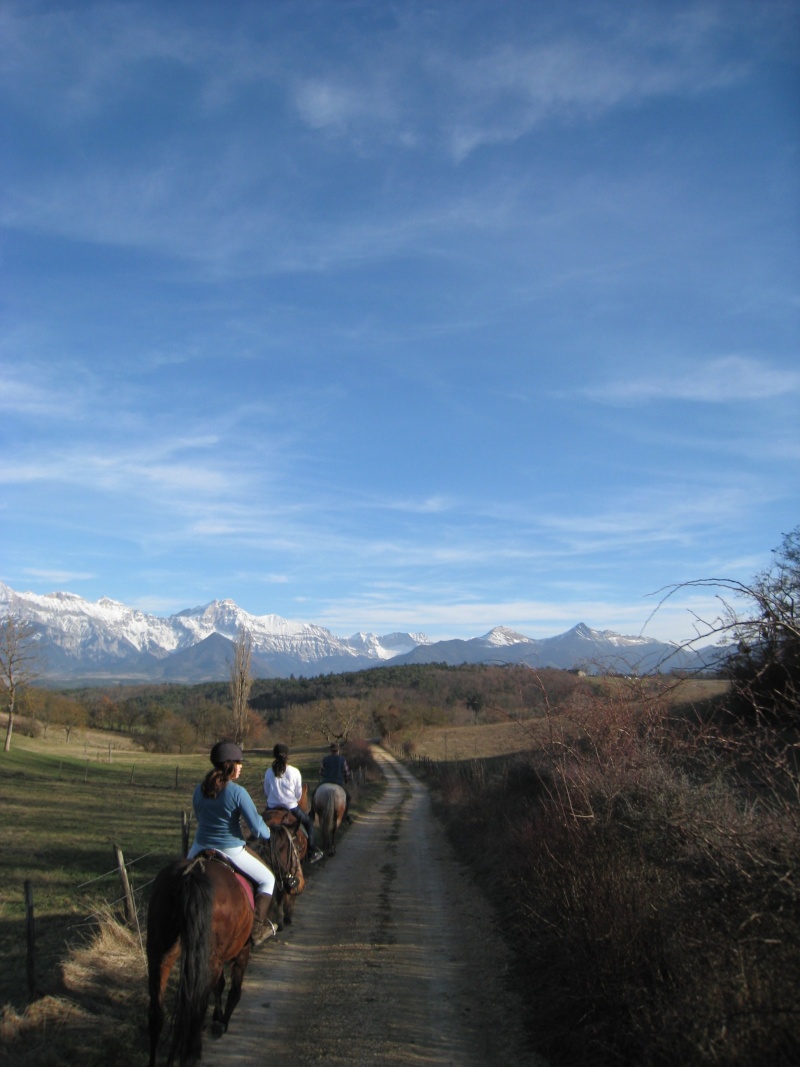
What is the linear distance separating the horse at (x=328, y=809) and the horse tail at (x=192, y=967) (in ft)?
28.5

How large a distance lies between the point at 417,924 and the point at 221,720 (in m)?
74.5

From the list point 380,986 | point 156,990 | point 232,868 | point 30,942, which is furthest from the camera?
point 380,986

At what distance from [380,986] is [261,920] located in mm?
1358

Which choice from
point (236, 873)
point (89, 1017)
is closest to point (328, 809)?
point (236, 873)

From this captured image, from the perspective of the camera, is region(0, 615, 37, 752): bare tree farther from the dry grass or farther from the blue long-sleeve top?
the blue long-sleeve top

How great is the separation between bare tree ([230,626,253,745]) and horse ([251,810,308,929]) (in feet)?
88.3

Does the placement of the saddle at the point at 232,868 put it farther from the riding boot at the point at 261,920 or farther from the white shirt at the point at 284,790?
the white shirt at the point at 284,790

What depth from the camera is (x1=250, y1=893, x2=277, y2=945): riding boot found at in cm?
642

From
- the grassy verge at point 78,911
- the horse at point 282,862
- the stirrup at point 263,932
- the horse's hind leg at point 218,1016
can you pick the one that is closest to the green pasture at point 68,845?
the grassy verge at point 78,911

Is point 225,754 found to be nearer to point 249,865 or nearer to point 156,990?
point 249,865

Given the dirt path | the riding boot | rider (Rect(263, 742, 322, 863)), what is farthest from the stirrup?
rider (Rect(263, 742, 322, 863))

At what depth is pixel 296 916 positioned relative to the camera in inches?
369

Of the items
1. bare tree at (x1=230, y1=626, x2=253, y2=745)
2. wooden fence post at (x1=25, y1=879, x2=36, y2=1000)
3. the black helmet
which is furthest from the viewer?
bare tree at (x1=230, y1=626, x2=253, y2=745)

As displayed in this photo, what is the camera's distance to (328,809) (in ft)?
44.2
